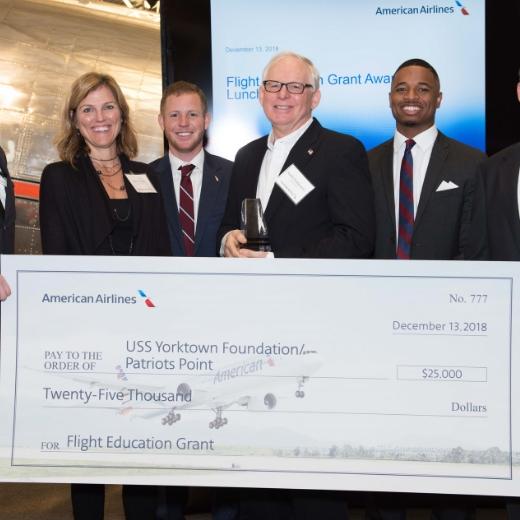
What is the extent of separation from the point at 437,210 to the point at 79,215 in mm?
1621

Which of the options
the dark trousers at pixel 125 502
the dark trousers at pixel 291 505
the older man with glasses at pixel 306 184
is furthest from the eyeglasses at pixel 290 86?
the dark trousers at pixel 125 502

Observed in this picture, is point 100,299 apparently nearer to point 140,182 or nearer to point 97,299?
point 97,299

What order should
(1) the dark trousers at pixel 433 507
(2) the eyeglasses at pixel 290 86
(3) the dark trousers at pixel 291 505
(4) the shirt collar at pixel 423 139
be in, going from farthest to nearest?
(4) the shirt collar at pixel 423 139
(1) the dark trousers at pixel 433 507
(2) the eyeglasses at pixel 290 86
(3) the dark trousers at pixel 291 505

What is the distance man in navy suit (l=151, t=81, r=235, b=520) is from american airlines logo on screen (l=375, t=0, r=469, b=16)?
128 cm

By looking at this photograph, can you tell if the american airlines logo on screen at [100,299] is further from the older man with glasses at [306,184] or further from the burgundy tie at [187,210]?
the burgundy tie at [187,210]

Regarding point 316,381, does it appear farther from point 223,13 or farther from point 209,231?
point 223,13

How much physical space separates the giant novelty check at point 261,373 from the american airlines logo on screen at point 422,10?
2458mm

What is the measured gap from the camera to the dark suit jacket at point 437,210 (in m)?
3.84

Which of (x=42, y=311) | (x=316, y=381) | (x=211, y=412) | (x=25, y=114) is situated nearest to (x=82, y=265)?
(x=42, y=311)

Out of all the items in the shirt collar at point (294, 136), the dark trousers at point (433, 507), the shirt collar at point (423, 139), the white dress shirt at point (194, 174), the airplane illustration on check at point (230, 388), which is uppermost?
the shirt collar at point (423, 139)

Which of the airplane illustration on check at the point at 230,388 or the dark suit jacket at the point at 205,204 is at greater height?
the dark suit jacket at the point at 205,204

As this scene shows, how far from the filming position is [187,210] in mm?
4262

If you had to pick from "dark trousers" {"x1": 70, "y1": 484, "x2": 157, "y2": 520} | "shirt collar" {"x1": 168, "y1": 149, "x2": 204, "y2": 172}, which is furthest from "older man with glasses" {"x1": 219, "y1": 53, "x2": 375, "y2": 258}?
"dark trousers" {"x1": 70, "y1": 484, "x2": 157, "y2": 520}

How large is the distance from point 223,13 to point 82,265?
2.52 metres
